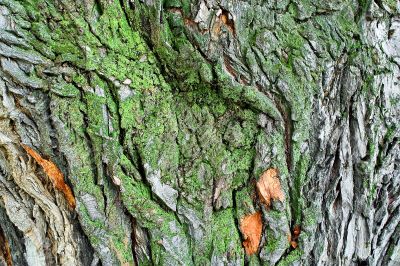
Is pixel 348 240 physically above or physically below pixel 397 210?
below

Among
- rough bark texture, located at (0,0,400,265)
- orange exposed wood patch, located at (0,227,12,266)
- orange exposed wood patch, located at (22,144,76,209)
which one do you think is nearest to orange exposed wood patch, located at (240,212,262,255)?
rough bark texture, located at (0,0,400,265)

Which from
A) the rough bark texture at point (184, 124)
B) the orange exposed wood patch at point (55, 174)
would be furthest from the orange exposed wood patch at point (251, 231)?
the orange exposed wood patch at point (55, 174)

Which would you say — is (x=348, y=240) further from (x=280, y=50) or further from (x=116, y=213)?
(x=116, y=213)

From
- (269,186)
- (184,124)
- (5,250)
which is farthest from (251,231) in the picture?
(5,250)

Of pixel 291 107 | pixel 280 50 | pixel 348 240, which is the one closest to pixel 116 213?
pixel 291 107

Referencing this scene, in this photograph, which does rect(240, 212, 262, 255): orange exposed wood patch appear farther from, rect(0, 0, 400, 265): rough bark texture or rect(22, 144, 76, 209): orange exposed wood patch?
rect(22, 144, 76, 209): orange exposed wood patch

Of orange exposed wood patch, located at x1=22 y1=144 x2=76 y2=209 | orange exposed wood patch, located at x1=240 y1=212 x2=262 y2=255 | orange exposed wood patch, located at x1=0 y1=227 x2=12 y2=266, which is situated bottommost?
orange exposed wood patch, located at x1=0 y1=227 x2=12 y2=266

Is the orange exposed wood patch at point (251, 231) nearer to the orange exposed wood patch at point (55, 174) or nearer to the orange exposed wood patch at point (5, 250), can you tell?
the orange exposed wood patch at point (55, 174)

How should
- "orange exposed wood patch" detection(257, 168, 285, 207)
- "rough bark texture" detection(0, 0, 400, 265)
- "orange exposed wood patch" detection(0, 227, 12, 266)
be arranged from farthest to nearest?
"orange exposed wood patch" detection(0, 227, 12, 266) → "orange exposed wood patch" detection(257, 168, 285, 207) → "rough bark texture" detection(0, 0, 400, 265)

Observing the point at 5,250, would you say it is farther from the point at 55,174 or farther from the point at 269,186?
the point at 269,186
